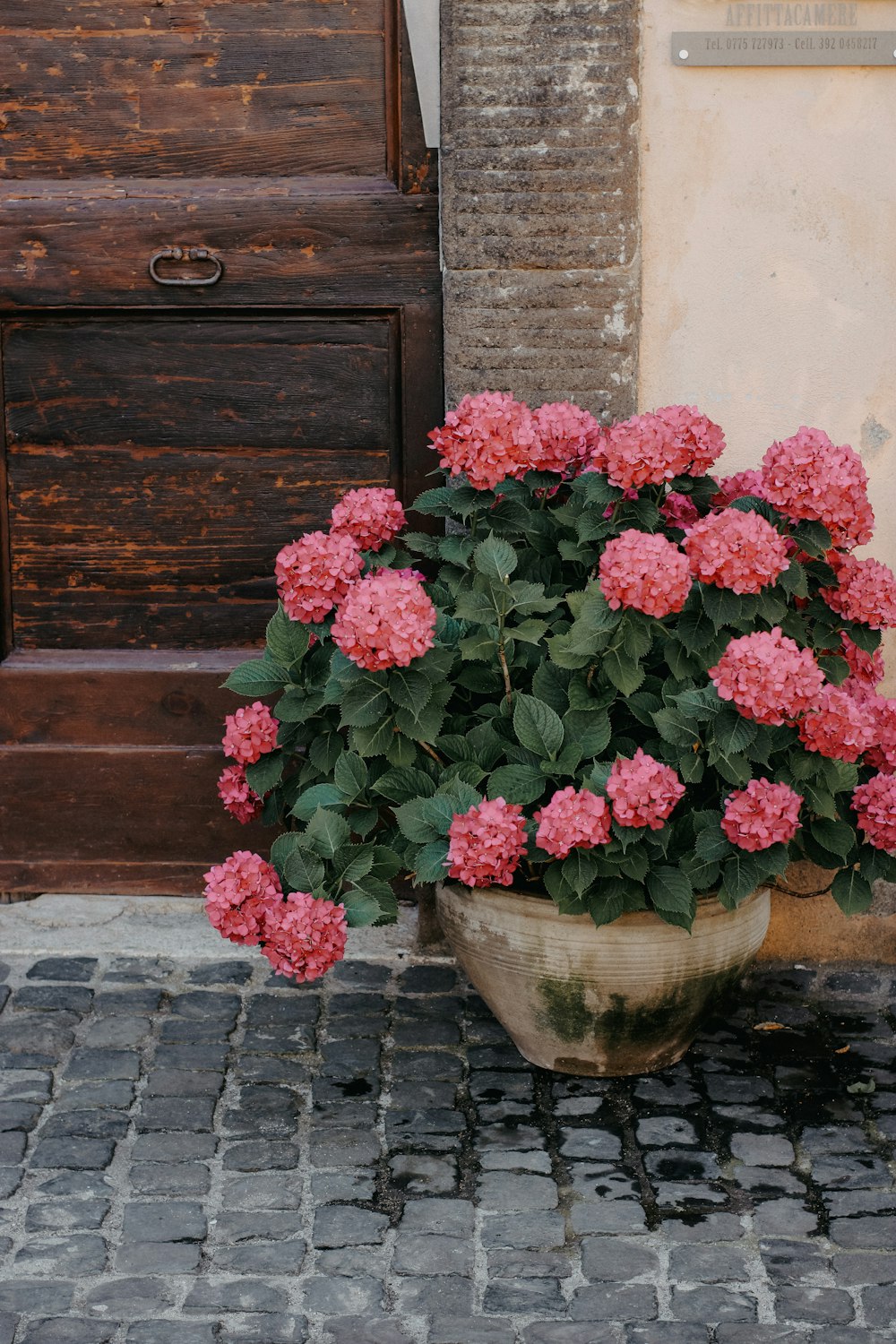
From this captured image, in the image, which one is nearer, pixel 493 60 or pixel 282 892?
pixel 282 892

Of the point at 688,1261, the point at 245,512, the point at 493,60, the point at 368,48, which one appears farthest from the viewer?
the point at 245,512

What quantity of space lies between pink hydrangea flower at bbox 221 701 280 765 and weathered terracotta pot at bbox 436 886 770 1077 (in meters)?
0.46

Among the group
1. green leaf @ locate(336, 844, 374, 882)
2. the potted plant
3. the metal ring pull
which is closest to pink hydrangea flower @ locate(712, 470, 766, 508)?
the potted plant

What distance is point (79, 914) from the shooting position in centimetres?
365

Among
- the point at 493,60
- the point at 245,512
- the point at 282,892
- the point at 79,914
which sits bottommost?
the point at 79,914

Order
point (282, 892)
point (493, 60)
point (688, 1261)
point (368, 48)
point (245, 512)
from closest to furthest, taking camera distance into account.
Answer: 1. point (688, 1261)
2. point (282, 892)
3. point (493, 60)
4. point (368, 48)
5. point (245, 512)

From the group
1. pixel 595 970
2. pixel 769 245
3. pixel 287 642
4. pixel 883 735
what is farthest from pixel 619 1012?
pixel 769 245

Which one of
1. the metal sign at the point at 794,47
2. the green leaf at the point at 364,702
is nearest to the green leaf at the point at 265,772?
the green leaf at the point at 364,702

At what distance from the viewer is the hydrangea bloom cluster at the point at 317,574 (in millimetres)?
2766

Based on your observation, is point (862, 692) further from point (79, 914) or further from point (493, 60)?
point (79, 914)

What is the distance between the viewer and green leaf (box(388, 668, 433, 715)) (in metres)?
2.64

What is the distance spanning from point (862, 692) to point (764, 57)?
1325mm

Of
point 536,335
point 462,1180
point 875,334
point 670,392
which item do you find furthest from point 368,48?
point 462,1180

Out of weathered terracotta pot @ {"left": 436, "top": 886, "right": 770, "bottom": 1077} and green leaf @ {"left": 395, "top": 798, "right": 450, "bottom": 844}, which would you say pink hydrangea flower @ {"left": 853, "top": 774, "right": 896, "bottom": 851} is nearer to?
weathered terracotta pot @ {"left": 436, "top": 886, "right": 770, "bottom": 1077}
